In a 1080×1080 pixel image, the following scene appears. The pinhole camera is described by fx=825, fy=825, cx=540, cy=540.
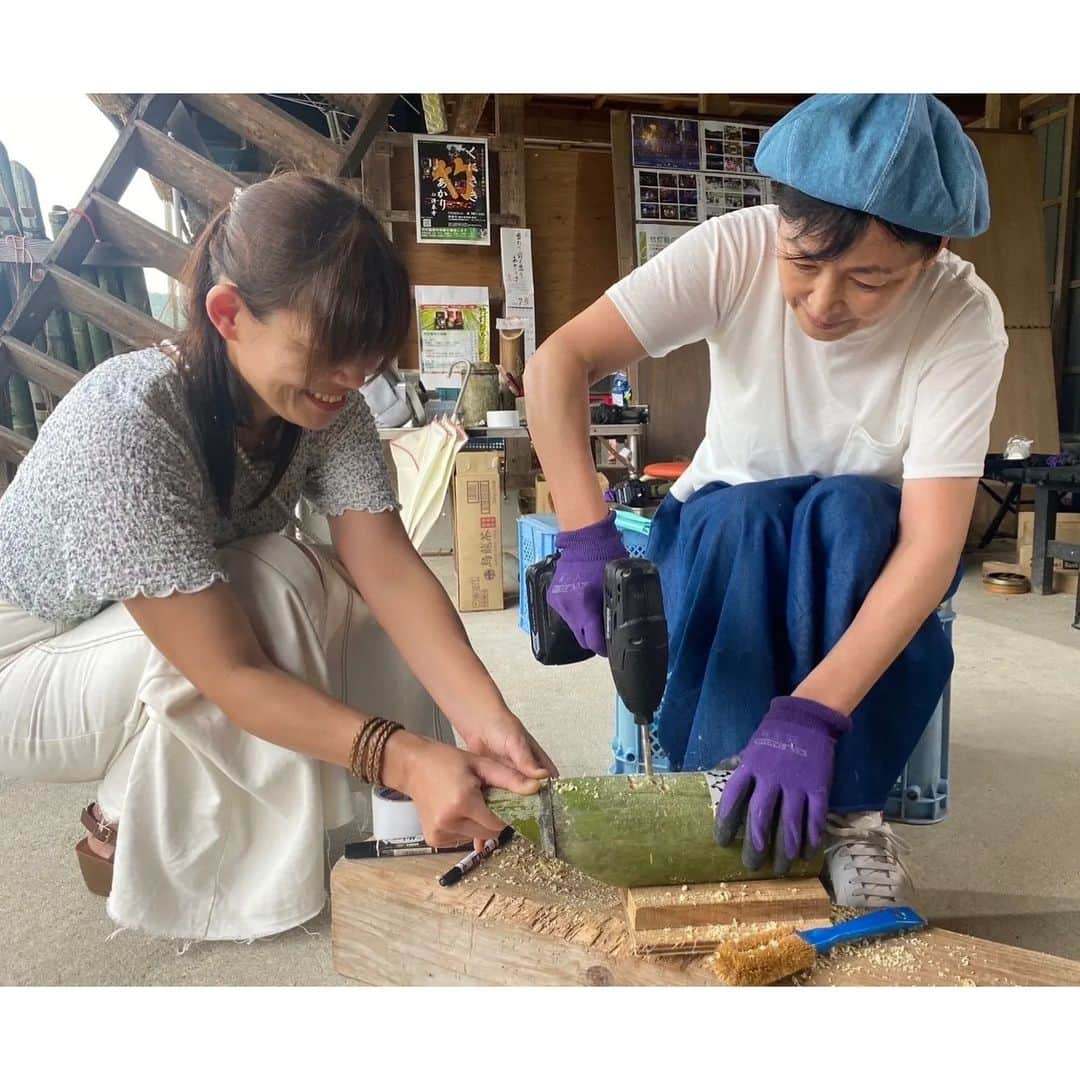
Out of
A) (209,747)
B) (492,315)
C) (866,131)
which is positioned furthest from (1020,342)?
(209,747)

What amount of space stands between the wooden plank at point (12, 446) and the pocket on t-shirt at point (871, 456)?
7.52 ft

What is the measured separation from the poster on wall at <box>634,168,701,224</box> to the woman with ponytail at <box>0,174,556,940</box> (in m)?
2.69

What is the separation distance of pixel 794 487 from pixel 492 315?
8.28 feet

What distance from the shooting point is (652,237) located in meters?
3.35

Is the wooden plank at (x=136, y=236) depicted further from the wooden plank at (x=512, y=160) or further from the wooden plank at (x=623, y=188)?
the wooden plank at (x=623, y=188)

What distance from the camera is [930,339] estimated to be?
35.8 inches

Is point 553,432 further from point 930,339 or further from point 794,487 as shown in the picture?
point 930,339

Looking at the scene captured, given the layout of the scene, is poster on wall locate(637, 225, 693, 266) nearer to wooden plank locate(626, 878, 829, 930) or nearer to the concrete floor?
the concrete floor

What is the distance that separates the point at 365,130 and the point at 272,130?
0.79 feet

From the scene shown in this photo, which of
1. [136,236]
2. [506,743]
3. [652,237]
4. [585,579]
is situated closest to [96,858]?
[506,743]

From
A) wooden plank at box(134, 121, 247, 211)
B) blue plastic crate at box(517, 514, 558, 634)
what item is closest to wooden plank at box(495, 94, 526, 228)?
wooden plank at box(134, 121, 247, 211)

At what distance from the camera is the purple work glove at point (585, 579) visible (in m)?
0.93

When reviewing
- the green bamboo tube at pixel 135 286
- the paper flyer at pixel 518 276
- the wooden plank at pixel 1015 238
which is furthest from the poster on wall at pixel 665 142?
the green bamboo tube at pixel 135 286

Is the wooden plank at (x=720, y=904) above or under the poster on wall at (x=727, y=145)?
under
